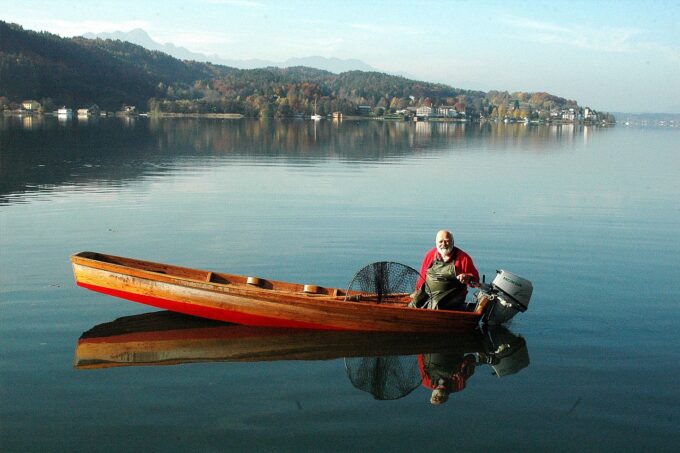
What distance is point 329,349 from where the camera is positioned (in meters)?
12.8

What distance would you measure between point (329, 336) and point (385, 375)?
190cm

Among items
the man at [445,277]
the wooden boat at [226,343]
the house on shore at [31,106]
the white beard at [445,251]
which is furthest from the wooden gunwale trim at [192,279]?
the house on shore at [31,106]

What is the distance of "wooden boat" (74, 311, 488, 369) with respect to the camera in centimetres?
1223

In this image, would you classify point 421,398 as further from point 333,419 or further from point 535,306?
point 535,306

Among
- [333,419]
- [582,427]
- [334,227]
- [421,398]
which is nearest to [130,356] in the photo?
[333,419]

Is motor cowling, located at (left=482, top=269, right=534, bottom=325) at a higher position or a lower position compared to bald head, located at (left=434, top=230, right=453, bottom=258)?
lower

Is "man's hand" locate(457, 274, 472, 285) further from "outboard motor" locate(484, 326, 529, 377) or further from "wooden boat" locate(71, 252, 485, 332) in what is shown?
"outboard motor" locate(484, 326, 529, 377)

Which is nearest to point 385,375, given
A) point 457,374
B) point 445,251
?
point 457,374

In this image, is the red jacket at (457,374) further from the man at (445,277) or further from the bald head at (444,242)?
the bald head at (444,242)

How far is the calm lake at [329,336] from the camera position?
9523 mm

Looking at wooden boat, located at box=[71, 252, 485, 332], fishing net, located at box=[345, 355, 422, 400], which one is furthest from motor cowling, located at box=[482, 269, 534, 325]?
fishing net, located at box=[345, 355, 422, 400]

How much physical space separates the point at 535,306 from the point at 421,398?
216 inches

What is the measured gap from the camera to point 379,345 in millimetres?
13055

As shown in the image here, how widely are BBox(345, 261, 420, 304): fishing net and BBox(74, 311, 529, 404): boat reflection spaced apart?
0.85m
